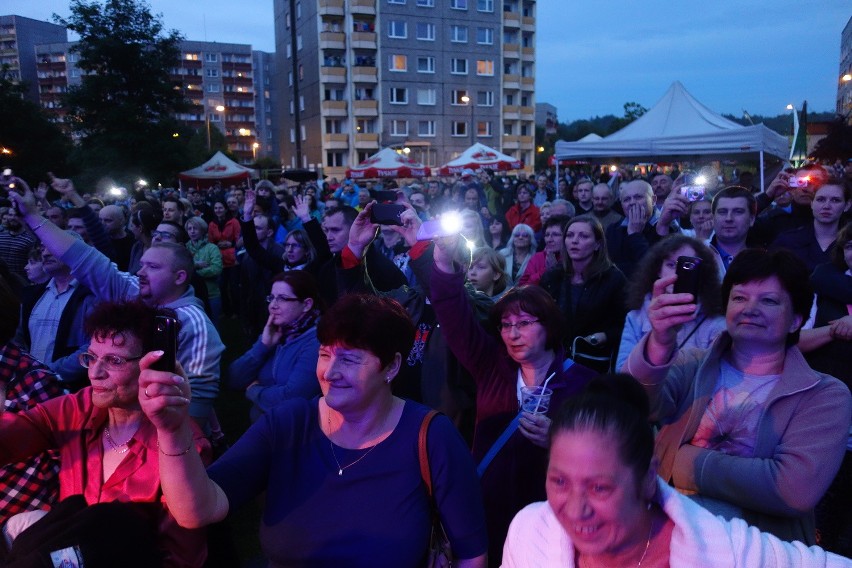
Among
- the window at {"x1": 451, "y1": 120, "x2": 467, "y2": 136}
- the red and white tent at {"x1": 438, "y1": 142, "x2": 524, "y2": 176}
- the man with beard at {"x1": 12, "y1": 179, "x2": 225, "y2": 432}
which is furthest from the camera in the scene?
the window at {"x1": 451, "y1": 120, "x2": 467, "y2": 136}

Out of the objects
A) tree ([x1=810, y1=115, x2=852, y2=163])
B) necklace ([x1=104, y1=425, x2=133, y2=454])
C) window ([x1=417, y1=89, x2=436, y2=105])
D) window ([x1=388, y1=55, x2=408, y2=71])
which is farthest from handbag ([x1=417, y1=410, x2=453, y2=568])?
window ([x1=417, y1=89, x2=436, y2=105])

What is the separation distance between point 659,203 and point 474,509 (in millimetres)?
8182

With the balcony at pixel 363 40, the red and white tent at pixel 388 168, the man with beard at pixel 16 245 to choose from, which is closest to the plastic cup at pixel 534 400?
the man with beard at pixel 16 245

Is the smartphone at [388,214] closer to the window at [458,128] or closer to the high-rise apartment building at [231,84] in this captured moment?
the window at [458,128]

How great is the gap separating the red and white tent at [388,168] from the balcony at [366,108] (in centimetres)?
2988

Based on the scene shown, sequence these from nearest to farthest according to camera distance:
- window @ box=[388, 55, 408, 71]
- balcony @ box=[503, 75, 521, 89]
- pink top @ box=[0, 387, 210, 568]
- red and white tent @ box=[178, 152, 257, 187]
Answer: pink top @ box=[0, 387, 210, 568] → red and white tent @ box=[178, 152, 257, 187] → window @ box=[388, 55, 408, 71] → balcony @ box=[503, 75, 521, 89]

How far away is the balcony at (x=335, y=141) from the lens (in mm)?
52344

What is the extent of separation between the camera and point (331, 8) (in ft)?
167

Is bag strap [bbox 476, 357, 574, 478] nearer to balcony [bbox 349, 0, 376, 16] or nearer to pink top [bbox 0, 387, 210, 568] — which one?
pink top [bbox 0, 387, 210, 568]

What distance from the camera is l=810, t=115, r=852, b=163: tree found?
19.8 meters

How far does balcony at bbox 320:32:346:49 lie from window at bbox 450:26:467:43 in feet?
32.6

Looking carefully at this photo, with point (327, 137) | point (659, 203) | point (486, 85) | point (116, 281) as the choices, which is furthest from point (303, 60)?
point (116, 281)

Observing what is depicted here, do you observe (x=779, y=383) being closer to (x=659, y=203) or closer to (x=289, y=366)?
(x=289, y=366)

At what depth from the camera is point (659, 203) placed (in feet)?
30.3
